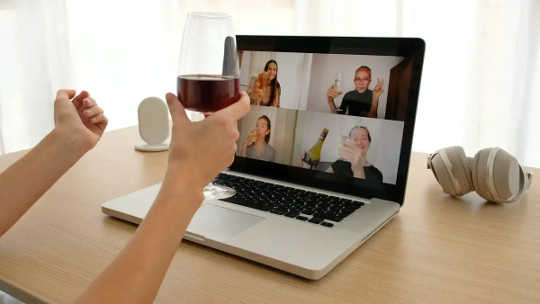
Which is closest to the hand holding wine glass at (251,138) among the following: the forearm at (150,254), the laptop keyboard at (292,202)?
the laptop keyboard at (292,202)

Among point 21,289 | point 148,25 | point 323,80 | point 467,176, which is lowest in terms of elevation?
point 21,289

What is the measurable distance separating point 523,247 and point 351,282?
283mm

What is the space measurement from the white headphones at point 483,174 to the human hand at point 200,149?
1.50 feet

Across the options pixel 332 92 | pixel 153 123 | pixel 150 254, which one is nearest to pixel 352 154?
pixel 332 92

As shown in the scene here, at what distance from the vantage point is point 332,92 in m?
0.89

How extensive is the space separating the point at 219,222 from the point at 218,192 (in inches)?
5.5

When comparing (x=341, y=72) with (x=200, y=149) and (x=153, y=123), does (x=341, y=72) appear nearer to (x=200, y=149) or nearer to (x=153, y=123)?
(x=200, y=149)

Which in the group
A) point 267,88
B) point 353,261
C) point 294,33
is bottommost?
point 353,261

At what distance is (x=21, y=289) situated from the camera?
1.93 ft

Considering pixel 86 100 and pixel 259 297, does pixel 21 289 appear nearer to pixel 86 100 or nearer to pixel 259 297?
pixel 259 297

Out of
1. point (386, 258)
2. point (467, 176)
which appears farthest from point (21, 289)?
point (467, 176)

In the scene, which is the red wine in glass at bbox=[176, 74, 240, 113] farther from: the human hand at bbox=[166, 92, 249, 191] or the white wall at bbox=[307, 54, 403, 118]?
the white wall at bbox=[307, 54, 403, 118]

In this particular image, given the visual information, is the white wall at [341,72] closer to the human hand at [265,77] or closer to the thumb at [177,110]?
the human hand at [265,77]

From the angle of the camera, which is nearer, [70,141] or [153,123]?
[70,141]
